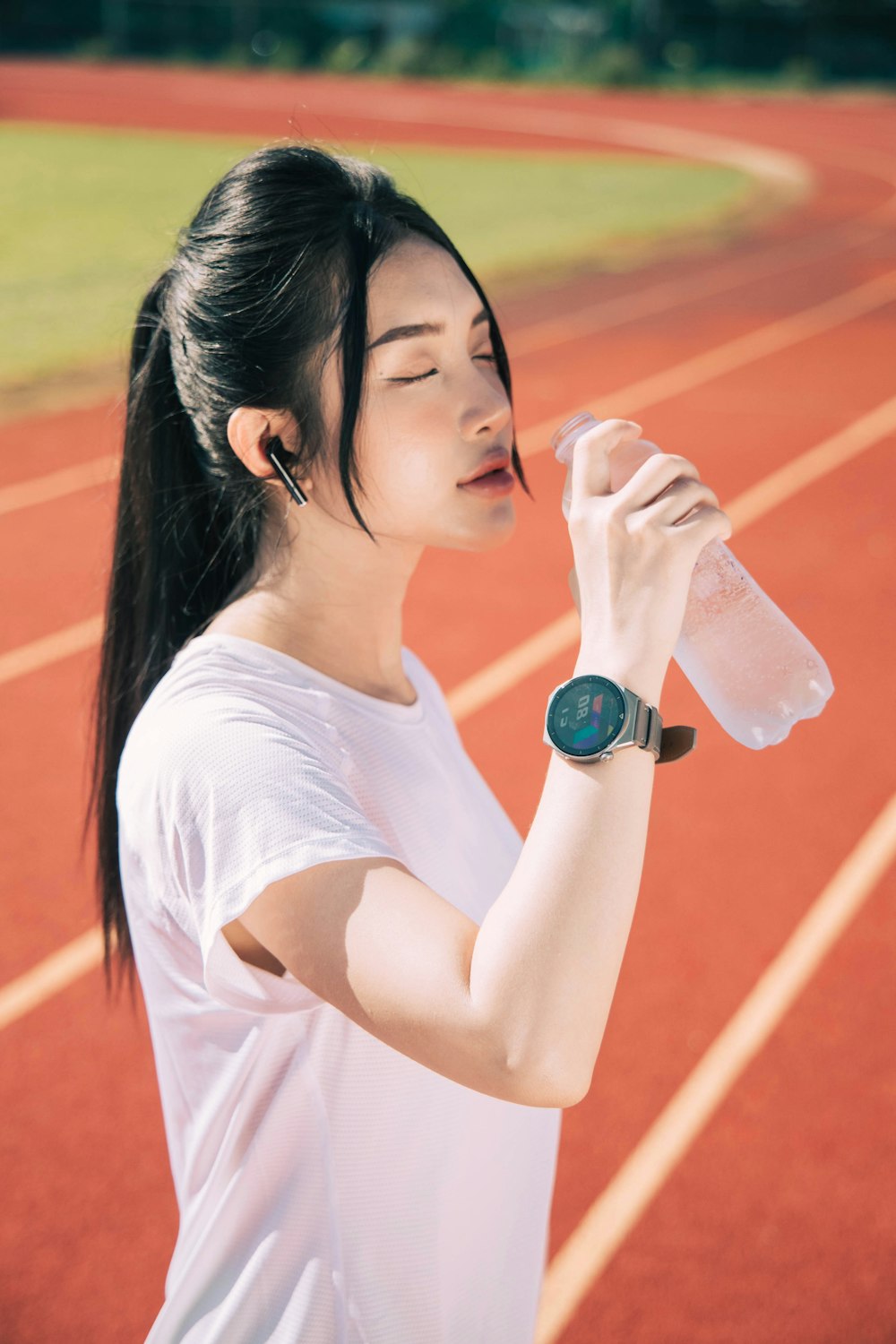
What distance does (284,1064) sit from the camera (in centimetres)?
146

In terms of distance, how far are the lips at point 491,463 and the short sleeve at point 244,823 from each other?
1.24ft

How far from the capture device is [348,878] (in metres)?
1.24

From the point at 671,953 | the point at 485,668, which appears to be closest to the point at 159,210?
the point at 485,668

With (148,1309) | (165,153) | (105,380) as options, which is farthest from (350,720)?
(165,153)

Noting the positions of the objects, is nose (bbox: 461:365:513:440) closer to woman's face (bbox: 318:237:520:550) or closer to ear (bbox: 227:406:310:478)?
woman's face (bbox: 318:237:520:550)

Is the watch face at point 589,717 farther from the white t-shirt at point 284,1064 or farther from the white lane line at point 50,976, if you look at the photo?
the white lane line at point 50,976

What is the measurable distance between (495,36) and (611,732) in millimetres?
43591

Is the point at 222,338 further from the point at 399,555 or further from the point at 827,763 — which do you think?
the point at 827,763

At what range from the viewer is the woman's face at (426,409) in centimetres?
155

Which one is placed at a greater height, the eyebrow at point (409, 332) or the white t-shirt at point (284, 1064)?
the eyebrow at point (409, 332)

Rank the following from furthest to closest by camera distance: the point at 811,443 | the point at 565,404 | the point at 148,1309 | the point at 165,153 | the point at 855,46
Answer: the point at 855,46
the point at 165,153
the point at 565,404
the point at 811,443
the point at 148,1309

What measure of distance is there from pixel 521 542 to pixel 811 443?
266cm

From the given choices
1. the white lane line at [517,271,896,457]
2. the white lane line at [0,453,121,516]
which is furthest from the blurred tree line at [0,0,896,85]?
the white lane line at [0,453,121,516]

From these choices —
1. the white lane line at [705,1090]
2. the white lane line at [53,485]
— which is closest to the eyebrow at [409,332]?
the white lane line at [705,1090]
